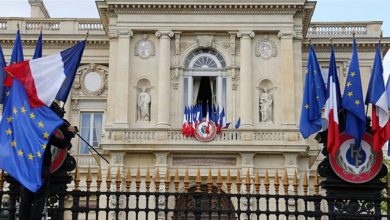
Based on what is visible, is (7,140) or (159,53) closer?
(7,140)

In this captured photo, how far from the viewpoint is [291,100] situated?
30.2 meters

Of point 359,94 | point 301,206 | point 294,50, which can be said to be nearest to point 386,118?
point 359,94

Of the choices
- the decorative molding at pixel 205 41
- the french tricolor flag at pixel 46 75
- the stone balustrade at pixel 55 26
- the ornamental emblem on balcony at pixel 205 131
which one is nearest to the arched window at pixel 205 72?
the decorative molding at pixel 205 41

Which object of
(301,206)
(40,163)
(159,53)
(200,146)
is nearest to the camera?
(40,163)

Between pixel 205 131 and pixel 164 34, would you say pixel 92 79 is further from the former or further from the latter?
pixel 205 131

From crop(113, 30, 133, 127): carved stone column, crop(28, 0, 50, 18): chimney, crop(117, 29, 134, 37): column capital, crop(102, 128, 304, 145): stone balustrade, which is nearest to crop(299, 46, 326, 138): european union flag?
crop(102, 128, 304, 145): stone balustrade

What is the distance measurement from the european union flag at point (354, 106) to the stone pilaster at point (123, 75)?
20.5 m

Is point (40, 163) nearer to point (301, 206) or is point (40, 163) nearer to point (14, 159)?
point (14, 159)

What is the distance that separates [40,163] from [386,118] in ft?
17.1

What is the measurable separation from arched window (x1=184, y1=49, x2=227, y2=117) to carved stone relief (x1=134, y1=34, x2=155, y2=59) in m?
1.79

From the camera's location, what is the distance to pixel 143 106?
30453 mm

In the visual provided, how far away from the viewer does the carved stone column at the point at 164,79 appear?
30047 mm

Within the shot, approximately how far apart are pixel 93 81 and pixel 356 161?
27809 mm

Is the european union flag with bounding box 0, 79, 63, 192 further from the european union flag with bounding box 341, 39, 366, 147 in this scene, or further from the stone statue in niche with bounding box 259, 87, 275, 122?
the stone statue in niche with bounding box 259, 87, 275, 122
